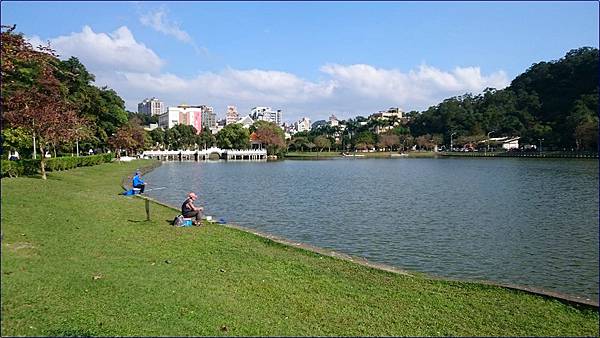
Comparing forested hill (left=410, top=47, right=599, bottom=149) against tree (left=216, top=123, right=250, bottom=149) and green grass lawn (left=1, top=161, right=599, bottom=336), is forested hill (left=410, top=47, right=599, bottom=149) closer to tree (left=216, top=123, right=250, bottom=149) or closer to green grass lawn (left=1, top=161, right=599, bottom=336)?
tree (left=216, top=123, right=250, bottom=149)

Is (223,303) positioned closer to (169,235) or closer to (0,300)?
(0,300)

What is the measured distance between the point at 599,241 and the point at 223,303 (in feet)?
35.6

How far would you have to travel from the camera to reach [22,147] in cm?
2778

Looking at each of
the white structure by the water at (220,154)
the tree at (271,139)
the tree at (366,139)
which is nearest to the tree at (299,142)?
the tree at (366,139)

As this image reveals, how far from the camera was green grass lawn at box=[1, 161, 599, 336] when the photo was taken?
16.7 ft

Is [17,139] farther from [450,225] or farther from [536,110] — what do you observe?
[536,110]

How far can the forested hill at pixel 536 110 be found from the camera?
7419 centimetres

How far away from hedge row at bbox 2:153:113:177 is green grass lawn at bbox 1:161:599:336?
10.9 meters

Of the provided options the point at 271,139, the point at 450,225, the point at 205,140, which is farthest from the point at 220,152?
the point at 450,225

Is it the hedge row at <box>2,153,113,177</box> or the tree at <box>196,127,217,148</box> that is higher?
the tree at <box>196,127,217,148</box>

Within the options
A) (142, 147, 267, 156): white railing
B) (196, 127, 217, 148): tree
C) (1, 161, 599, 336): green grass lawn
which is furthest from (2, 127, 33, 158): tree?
(196, 127, 217, 148): tree

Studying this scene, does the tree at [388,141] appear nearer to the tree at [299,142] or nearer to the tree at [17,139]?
the tree at [299,142]

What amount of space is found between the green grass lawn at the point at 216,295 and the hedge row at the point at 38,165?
35.8ft

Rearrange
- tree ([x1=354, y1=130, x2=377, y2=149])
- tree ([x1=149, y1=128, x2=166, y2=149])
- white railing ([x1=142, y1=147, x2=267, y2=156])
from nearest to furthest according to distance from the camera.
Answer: white railing ([x1=142, y1=147, x2=267, y2=156]) < tree ([x1=149, y1=128, x2=166, y2=149]) < tree ([x1=354, y1=130, x2=377, y2=149])
